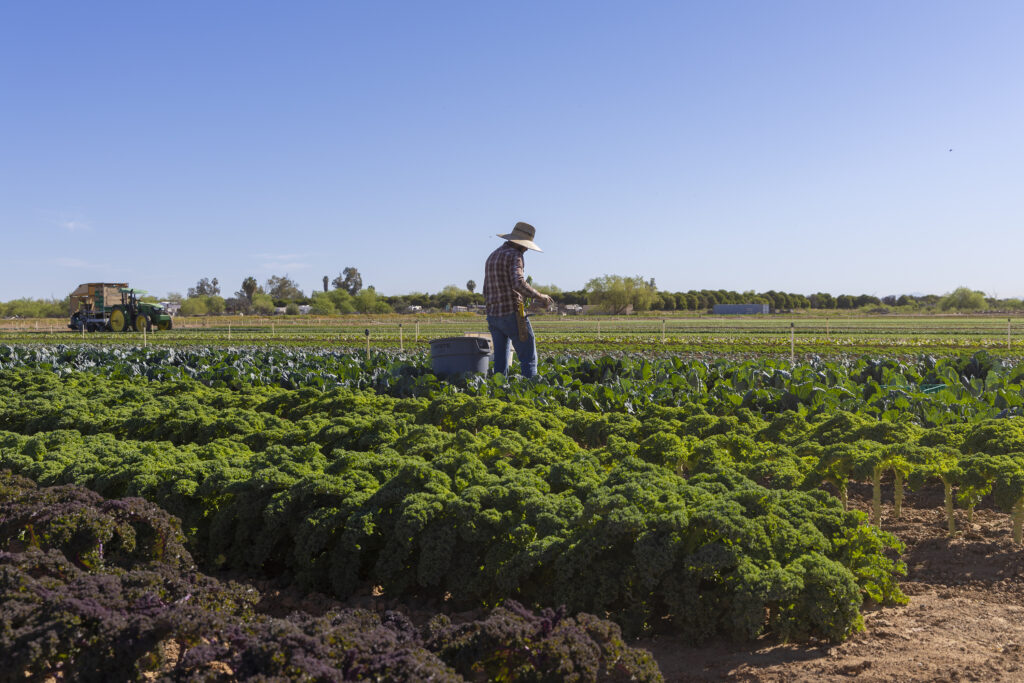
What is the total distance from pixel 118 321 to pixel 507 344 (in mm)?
40446

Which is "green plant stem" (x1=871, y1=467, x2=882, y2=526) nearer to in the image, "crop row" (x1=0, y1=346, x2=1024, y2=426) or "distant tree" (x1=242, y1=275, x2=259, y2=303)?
"crop row" (x1=0, y1=346, x2=1024, y2=426)

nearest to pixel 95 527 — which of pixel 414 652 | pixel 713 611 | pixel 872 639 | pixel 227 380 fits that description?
pixel 414 652

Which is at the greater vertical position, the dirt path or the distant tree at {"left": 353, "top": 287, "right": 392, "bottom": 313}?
the distant tree at {"left": 353, "top": 287, "right": 392, "bottom": 313}

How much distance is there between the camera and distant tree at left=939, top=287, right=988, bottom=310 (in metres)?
115

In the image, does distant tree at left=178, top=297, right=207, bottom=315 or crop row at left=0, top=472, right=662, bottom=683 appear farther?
distant tree at left=178, top=297, right=207, bottom=315

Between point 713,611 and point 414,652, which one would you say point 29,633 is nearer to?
point 414,652

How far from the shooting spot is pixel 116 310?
45406 millimetres

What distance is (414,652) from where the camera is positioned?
2.88 m

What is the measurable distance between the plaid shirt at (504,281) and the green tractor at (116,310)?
127 ft

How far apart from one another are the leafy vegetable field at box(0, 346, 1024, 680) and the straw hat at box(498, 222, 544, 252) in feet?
9.95

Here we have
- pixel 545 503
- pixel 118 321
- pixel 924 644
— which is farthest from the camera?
pixel 118 321

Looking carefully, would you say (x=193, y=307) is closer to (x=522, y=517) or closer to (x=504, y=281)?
(x=504, y=281)

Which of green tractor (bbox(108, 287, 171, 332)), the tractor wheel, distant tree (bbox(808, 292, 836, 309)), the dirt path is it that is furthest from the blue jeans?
distant tree (bbox(808, 292, 836, 309))

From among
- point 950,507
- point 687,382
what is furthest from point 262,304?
point 950,507
